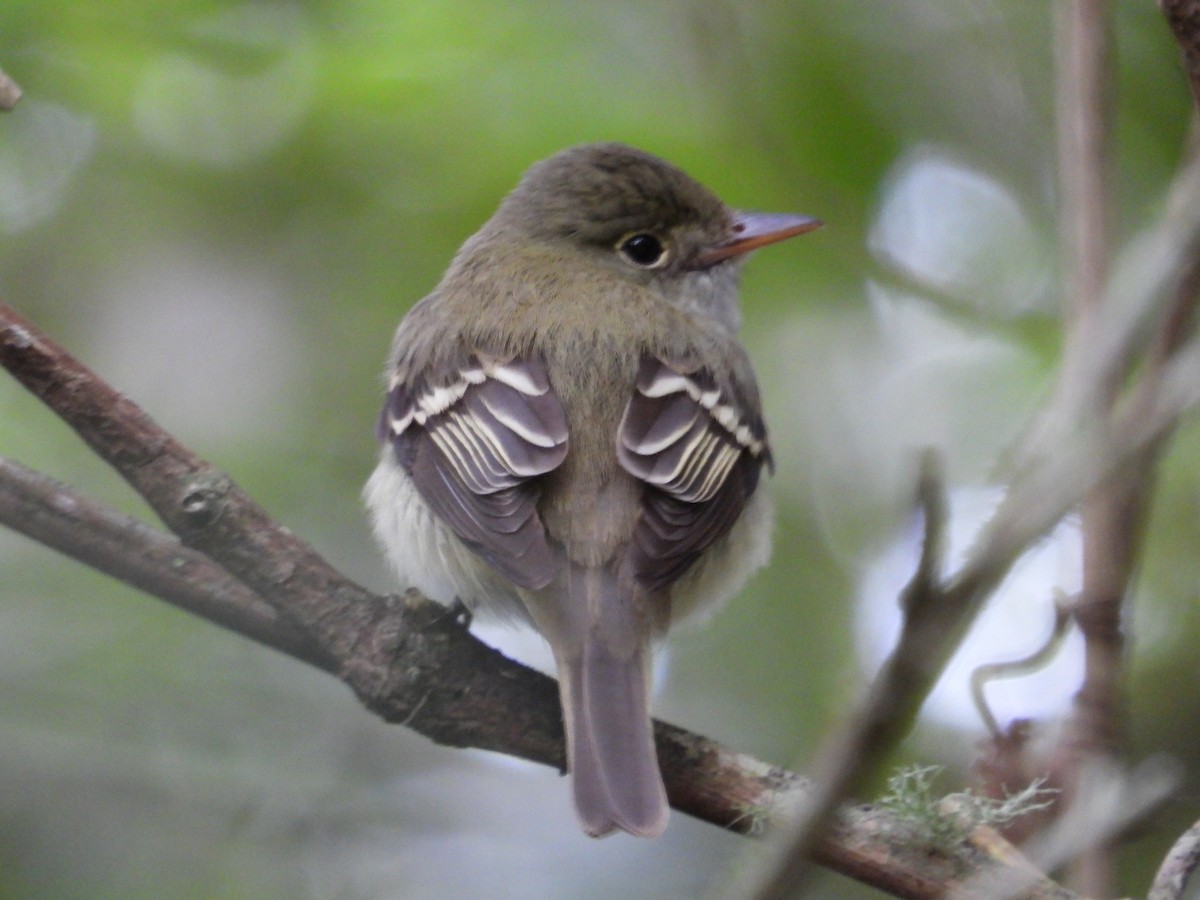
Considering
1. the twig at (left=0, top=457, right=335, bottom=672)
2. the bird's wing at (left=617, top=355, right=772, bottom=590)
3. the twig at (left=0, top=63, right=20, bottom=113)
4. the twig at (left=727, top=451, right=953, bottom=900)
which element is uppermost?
the bird's wing at (left=617, top=355, right=772, bottom=590)

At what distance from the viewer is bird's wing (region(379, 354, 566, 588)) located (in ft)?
10.0

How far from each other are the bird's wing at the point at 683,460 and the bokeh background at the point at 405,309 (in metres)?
0.80

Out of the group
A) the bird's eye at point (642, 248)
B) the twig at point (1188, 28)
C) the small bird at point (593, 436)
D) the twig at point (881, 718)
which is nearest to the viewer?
the twig at point (881, 718)

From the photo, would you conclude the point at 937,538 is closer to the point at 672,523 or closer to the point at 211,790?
the point at 672,523

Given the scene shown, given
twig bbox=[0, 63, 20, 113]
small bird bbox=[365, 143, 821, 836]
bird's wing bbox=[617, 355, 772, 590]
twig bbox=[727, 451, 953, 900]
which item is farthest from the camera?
bird's wing bbox=[617, 355, 772, 590]

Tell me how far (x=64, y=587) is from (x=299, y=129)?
67.7 inches

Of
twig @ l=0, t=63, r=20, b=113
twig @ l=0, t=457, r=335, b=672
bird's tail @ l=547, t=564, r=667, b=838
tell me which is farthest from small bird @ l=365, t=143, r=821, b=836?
twig @ l=0, t=63, r=20, b=113

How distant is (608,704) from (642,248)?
1.93 m

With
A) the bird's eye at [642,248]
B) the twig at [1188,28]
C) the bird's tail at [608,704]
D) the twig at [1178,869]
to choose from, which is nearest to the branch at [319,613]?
the bird's tail at [608,704]

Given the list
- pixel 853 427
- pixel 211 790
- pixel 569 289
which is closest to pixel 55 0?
pixel 569 289

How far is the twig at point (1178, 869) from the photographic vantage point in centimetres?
230

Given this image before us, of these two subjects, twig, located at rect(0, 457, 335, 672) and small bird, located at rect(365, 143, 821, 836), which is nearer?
twig, located at rect(0, 457, 335, 672)

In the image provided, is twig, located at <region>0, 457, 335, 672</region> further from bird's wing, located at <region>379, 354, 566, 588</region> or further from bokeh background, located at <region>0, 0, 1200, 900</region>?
bokeh background, located at <region>0, 0, 1200, 900</region>

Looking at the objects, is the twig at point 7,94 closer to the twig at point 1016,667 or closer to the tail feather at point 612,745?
the tail feather at point 612,745
